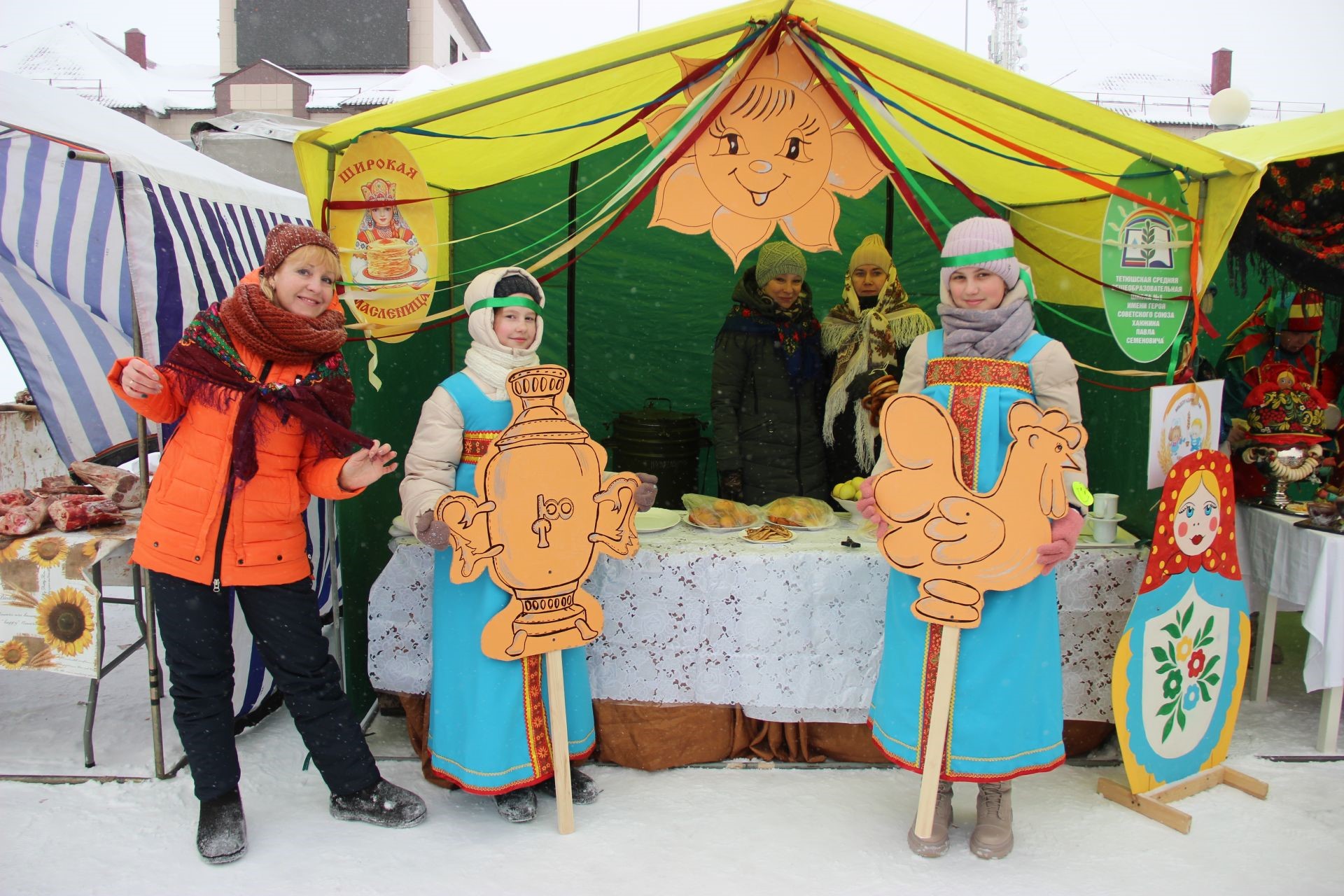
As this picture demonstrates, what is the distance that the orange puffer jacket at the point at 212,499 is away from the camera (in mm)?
2332

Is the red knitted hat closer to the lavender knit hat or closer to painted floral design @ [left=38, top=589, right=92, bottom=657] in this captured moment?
painted floral design @ [left=38, top=589, right=92, bottom=657]

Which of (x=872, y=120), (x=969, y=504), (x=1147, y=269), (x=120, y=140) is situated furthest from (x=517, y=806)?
(x=120, y=140)

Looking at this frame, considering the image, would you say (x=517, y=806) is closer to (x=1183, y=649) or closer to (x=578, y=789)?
(x=578, y=789)

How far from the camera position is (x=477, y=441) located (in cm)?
258

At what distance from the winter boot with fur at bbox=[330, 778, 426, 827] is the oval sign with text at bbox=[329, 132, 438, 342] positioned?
1473mm

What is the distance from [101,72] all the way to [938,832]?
2274cm

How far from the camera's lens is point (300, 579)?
251 centimetres

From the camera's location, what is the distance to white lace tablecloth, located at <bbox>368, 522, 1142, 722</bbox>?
297cm

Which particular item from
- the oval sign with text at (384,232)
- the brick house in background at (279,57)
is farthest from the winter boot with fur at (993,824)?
the brick house in background at (279,57)

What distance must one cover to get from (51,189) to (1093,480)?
15.6 feet

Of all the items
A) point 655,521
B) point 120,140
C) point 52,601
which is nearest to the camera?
point 52,601

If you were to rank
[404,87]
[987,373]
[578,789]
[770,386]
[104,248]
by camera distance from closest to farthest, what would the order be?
[987,373], [578,789], [770,386], [104,248], [404,87]

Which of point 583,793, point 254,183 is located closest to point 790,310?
point 583,793

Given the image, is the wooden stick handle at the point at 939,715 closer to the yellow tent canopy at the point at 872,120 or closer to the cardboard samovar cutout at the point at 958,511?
the cardboard samovar cutout at the point at 958,511
